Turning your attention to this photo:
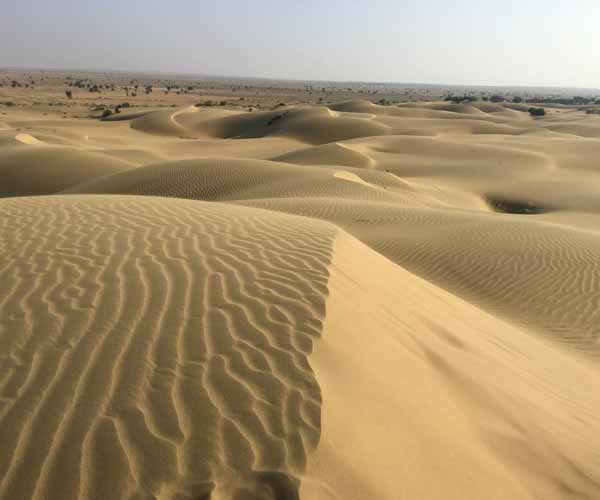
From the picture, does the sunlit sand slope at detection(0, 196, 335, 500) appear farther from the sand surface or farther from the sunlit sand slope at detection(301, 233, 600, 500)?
the sunlit sand slope at detection(301, 233, 600, 500)

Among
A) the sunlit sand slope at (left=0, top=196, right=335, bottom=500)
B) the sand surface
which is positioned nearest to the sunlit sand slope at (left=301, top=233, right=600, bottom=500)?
the sand surface

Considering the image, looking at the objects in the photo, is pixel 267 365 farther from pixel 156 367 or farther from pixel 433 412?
pixel 433 412

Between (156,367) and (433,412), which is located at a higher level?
(156,367)

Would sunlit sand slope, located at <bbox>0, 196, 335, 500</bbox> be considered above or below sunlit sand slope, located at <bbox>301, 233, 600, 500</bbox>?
above

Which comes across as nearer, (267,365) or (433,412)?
(267,365)

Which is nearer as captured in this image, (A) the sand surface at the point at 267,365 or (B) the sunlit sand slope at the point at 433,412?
(A) the sand surface at the point at 267,365

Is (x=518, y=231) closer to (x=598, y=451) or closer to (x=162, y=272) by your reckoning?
(x=598, y=451)

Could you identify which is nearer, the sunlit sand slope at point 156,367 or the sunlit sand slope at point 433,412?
the sunlit sand slope at point 156,367

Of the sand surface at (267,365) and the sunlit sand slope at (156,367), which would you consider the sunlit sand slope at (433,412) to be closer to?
the sand surface at (267,365)

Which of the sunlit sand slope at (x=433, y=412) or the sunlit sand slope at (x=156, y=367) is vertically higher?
the sunlit sand slope at (x=156, y=367)

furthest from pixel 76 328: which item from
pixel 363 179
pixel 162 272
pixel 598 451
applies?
pixel 363 179

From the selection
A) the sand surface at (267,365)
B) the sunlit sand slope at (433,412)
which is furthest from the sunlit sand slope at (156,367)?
the sunlit sand slope at (433,412)

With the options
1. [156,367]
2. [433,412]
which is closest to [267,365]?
[156,367]

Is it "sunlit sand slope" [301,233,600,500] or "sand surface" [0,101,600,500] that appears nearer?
"sand surface" [0,101,600,500]
